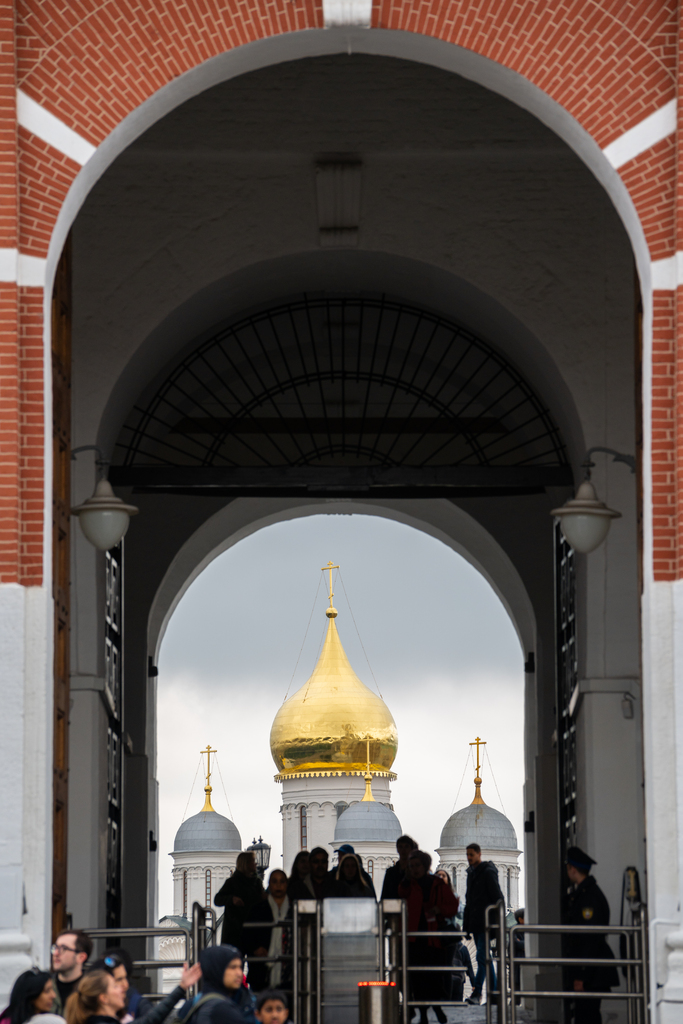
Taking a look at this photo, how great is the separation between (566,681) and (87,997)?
292 inches

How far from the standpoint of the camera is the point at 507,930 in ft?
30.8

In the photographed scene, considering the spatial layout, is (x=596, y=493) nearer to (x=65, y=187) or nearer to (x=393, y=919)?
(x=393, y=919)

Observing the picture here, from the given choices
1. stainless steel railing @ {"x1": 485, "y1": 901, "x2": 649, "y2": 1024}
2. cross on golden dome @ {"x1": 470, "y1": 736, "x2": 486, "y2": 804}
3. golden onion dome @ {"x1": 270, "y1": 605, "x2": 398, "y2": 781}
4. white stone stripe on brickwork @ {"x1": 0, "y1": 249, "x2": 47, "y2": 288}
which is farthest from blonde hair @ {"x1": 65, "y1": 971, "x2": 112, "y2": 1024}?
golden onion dome @ {"x1": 270, "y1": 605, "x2": 398, "y2": 781}

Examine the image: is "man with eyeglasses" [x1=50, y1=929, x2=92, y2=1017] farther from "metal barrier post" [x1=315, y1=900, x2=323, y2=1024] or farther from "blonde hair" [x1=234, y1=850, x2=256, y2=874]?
"blonde hair" [x1=234, y1=850, x2=256, y2=874]

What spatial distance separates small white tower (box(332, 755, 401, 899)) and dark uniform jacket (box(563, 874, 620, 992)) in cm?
4044

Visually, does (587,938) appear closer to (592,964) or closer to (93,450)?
(592,964)

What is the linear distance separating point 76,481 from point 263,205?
2549 millimetres

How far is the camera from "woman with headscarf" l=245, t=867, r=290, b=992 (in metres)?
11.4

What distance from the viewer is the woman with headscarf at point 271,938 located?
11391 millimetres

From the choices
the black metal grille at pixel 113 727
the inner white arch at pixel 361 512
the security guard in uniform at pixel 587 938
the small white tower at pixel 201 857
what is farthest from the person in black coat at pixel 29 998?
the small white tower at pixel 201 857

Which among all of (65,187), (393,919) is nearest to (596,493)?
(393,919)

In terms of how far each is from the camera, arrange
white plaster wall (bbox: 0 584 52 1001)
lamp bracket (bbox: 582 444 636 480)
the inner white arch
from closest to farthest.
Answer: white plaster wall (bbox: 0 584 52 1001)
lamp bracket (bbox: 582 444 636 480)
the inner white arch

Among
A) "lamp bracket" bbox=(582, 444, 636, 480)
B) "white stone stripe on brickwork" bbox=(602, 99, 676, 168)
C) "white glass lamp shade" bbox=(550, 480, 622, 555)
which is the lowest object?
"white glass lamp shade" bbox=(550, 480, 622, 555)

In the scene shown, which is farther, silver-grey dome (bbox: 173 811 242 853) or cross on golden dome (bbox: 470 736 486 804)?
silver-grey dome (bbox: 173 811 242 853)
